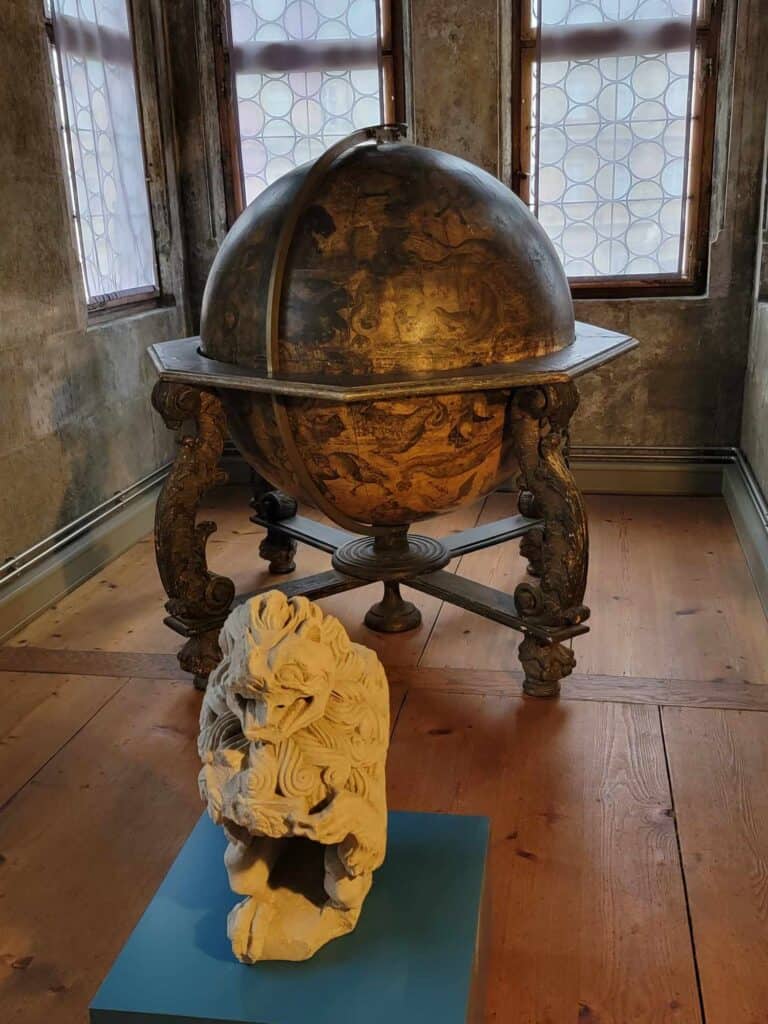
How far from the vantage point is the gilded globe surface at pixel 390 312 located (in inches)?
109

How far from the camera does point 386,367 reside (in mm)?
2781

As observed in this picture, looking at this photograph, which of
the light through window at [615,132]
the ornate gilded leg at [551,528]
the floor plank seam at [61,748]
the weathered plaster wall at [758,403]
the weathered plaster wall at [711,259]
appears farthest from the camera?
the light through window at [615,132]

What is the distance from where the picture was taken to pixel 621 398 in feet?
17.0

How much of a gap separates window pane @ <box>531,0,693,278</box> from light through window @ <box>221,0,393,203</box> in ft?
2.88

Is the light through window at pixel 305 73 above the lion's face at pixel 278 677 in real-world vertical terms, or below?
above

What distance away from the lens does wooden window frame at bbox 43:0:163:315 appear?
4.28 m

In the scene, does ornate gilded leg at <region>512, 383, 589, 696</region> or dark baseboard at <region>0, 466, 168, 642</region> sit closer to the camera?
ornate gilded leg at <region>512, 383, 589, 696</region>

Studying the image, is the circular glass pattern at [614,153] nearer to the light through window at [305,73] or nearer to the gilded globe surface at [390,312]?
the light through window at [305,73]

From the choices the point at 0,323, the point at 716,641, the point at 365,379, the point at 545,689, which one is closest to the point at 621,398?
the point at 716,641

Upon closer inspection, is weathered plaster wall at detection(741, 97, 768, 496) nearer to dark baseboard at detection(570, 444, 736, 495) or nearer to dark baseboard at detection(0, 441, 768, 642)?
dark baseboard at detection(0, 441, 768, 642)

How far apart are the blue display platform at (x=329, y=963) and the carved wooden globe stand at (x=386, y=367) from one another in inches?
51.2

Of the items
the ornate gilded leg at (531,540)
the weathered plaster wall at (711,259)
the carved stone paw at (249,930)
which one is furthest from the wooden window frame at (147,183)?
the carved stone paw at (249,930)

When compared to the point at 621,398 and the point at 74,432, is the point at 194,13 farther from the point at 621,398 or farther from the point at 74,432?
the point at 621,398

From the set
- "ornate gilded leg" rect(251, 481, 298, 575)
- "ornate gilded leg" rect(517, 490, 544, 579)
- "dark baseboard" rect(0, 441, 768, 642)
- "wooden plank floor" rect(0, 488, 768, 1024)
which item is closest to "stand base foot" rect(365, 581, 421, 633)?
"wooden plank floor" rect(0, 488, 768, 1024)
